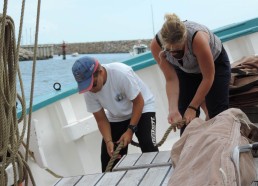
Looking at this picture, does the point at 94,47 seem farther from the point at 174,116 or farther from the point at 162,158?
the point at 162,158

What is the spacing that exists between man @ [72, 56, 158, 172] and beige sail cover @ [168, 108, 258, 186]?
128 cm

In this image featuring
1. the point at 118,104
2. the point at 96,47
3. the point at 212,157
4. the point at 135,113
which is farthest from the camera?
the point at 96,47

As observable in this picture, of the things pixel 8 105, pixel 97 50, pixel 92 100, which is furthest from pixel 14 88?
pixel 97 50

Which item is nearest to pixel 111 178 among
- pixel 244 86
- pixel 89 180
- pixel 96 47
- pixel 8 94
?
pixel 89 180

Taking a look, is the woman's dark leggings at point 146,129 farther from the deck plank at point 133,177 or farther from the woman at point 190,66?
the deck plank at point 133,177

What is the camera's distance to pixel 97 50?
8794 cm

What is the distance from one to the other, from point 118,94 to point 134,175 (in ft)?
4.16

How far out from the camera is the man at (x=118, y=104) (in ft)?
12.0

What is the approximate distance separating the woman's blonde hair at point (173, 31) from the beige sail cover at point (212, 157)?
2.91ft

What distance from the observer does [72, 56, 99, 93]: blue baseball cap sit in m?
3.51

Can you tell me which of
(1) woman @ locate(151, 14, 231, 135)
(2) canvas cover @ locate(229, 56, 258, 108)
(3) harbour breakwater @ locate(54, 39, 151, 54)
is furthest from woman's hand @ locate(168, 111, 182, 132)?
(3) harbour breakwater @ locate(54, 39, 151, 54)

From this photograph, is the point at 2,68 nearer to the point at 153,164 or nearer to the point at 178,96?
the point at 153,164

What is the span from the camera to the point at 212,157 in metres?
1.95

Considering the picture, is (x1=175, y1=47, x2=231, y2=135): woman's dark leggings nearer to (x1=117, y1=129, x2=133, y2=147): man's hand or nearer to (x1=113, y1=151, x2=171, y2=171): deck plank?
(x1=117, y1=129, x2=133, y2=147): man's hand
